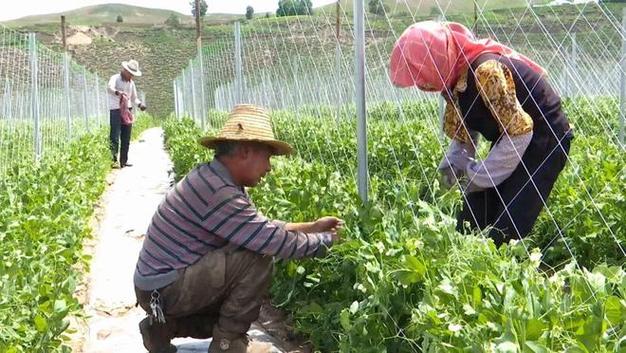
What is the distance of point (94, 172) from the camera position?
8727mm

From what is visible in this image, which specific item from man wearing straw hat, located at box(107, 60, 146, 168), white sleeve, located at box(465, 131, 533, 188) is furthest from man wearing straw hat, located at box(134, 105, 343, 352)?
man wearing straw hat, located at box(107, 60, 146, 168)

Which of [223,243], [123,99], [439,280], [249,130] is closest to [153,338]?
[223,243]

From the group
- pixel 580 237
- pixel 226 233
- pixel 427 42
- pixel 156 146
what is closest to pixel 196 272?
pixel 226 233

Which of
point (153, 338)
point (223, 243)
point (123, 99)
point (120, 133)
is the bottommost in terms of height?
point (120, 133)

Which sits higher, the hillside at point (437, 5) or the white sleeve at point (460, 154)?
the hillside at point (437, 5)

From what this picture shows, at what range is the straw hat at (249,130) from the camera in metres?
3.16

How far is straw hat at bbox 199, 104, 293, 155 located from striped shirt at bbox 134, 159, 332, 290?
0.46 ft

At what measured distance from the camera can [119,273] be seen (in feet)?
17.4

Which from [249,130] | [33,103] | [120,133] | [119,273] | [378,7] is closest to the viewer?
[249,130]

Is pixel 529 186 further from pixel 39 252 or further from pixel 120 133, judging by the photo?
pixel 120 133

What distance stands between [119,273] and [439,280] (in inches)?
137

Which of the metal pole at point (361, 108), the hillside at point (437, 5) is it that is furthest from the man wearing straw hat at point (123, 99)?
the metal pole at point (361, 108)

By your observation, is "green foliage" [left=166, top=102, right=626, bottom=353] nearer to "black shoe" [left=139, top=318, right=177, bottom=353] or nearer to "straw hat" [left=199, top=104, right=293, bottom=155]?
A: "straw hat" [left=199, top=104, right=293, bottom=155]

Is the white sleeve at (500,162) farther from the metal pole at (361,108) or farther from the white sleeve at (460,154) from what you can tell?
the metal pole at (361,108)
